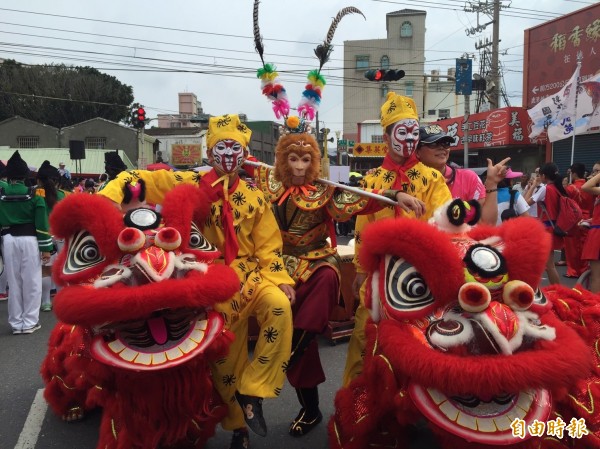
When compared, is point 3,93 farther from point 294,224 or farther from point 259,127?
point 294,224

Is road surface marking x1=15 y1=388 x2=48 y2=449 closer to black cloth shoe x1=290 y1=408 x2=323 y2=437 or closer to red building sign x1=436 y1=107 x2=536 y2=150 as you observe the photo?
black cloth shoe x1=290 y1=408 x2=323 y2=437

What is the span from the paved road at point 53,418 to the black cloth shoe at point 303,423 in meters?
0.04

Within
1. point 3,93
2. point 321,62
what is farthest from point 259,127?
point 321,62

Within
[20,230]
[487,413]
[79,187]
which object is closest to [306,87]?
[487,413]

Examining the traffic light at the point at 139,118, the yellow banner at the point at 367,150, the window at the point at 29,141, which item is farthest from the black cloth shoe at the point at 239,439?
the window at the point at 29,141

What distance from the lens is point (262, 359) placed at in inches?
110

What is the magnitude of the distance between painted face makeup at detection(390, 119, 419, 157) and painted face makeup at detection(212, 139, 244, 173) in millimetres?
1060

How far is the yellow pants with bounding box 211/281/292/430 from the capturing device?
9.12 ft

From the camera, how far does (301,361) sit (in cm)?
317

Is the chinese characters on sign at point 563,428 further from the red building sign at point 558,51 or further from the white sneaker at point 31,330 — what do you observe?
the red building sign at point 558,51

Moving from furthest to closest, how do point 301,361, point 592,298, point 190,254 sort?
point 301,361 < point 592,298 < point 190,254

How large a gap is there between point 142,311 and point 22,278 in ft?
13.8

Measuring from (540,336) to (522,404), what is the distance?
28cm

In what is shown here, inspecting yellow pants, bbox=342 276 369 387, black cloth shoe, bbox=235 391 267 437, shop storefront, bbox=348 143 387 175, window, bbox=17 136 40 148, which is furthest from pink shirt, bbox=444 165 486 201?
window, bbox=17 136 40 148
